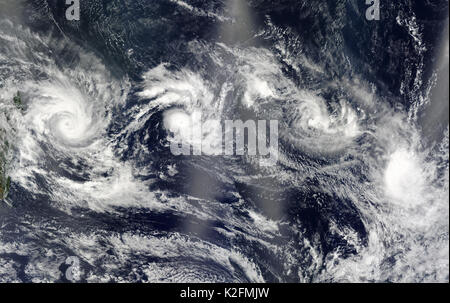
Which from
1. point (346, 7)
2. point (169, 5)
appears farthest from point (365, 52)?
point (169, 5)

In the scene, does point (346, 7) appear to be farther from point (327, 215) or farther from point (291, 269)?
point (291, 269)

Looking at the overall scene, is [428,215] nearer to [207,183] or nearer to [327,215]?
[327,215]

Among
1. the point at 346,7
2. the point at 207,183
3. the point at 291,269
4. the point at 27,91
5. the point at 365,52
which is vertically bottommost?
the point at 291,269

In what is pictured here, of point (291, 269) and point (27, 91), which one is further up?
point (27, 91)

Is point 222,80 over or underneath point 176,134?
over

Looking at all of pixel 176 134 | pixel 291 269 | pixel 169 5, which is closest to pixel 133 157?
pixel 176 134
